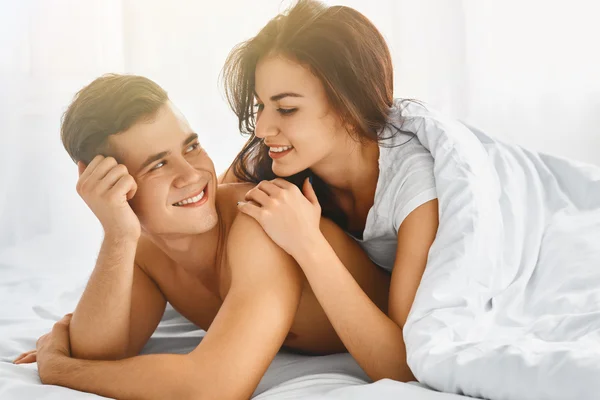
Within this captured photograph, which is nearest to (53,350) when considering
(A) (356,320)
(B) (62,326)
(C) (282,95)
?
(B) (62,326)

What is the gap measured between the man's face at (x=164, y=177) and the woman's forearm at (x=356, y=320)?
0.26 meters

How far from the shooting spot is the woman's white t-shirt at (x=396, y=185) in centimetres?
152

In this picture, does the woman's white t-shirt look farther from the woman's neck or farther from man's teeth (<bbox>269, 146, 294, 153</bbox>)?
man's teeth (<bbox>269, 146, 294, 153</bbox>)

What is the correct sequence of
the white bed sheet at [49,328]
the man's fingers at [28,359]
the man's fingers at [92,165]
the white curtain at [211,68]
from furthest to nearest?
the white curtain at [211,68], the man's fingers at [28,359], the man's fingers at [92,165], the white bed sheet at [49,328]

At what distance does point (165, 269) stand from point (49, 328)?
13.6 inches

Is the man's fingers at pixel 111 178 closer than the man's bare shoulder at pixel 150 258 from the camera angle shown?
Yes

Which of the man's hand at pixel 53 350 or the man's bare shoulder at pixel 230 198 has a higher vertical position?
the man's bare shoulder at pixel 230 198

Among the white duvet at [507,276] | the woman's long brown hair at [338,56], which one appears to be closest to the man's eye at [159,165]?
the woman's long brown hair at [338,56]

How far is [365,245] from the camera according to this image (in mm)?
1707

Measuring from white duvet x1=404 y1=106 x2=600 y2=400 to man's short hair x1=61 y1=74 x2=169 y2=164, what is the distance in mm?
617

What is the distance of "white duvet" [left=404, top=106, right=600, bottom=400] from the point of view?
1.07 m

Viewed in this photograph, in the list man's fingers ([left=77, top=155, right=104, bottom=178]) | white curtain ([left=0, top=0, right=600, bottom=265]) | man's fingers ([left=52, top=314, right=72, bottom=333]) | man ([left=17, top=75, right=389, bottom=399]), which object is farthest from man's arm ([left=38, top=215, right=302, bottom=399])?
white curtain ([left=0, top=0, right=600, bottom=265])

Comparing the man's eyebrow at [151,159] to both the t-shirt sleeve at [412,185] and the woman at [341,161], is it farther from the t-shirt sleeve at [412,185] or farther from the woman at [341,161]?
the t-shirt sleeve at [412,185]

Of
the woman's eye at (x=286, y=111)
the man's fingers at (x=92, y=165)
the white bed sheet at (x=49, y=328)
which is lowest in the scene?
the white bed sheet at (x=49, y=328)
